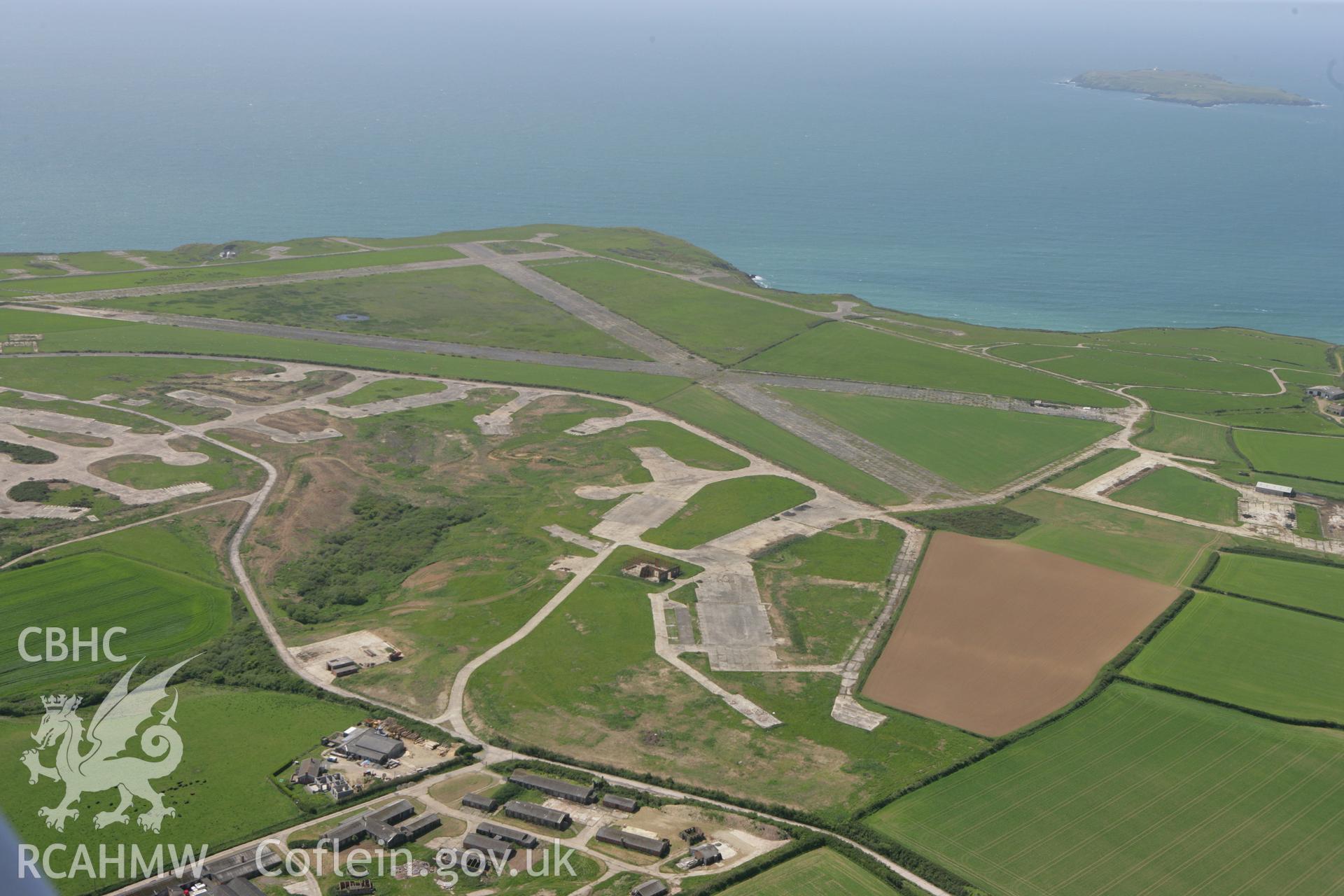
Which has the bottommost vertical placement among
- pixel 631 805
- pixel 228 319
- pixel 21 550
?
pixel 631 805

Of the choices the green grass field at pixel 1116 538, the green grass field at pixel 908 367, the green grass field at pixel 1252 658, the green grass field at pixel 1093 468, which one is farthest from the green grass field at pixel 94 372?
the green grass field at pixel 1252 658

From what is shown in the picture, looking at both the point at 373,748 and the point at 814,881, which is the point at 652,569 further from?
the point at 814,881

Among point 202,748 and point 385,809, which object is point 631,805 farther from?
point 202,748

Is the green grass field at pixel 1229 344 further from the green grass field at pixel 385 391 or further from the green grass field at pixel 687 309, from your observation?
the green grass field at pixel 385 391

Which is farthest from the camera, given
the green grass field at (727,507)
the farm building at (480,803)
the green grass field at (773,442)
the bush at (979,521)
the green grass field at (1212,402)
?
the green grass field at (1212,402)

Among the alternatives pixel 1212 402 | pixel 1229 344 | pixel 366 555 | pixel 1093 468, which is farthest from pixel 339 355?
pixel 1229 344

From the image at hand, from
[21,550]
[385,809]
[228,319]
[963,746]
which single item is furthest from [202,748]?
[228,319]
